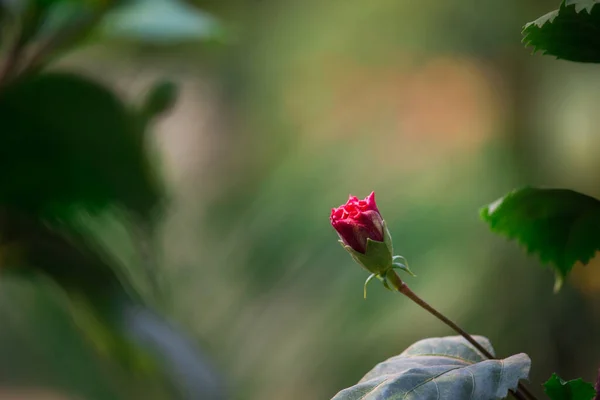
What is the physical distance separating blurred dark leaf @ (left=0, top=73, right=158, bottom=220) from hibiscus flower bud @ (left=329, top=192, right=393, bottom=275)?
22.5 inches

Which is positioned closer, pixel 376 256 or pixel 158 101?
pixel 376 256

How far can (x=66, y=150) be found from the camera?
78 centimetres

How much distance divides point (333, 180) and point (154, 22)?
2.44ft

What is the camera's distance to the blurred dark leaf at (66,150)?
0.75 metres

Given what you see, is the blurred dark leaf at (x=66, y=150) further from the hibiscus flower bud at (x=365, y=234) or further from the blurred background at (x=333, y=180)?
the hibiscus flower bud at (x=365, y=234)

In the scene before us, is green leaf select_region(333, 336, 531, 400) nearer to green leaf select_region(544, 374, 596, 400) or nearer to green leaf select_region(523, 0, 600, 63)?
green leaf select_region(544, 374, 596, 400)

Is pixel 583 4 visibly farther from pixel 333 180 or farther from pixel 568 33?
pixel 333 180

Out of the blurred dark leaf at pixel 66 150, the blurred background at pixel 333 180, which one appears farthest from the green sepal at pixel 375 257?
the blurred background at pixel 333 180

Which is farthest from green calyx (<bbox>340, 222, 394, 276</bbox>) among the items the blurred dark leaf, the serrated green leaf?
the blurred dark leaf

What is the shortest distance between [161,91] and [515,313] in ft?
2.47

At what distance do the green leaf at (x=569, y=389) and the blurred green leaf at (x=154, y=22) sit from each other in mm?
757

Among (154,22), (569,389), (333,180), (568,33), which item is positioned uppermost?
(154,22)

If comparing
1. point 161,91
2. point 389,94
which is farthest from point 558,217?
point 389,94

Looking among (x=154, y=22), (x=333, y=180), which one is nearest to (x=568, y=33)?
(x=154, y=22)
